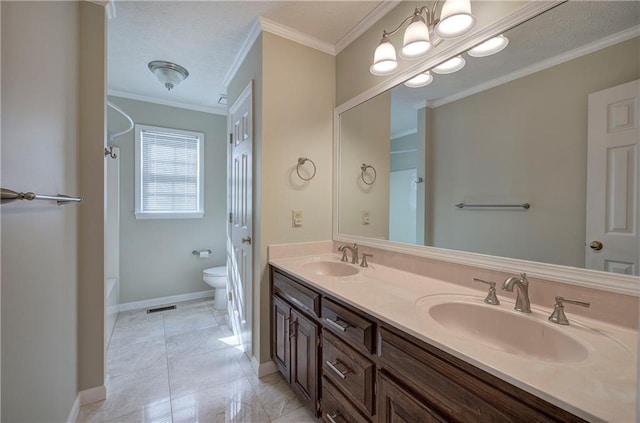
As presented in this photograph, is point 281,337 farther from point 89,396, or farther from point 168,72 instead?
point 168,72

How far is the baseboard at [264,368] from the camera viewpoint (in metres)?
1.93

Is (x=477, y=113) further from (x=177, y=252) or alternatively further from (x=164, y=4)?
(x=177, y=252)

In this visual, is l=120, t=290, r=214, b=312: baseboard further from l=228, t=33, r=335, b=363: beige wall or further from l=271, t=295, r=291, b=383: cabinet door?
l=271, t=295, r=291, b=383: cabinet door

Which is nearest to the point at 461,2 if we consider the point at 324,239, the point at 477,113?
the point at 477,113

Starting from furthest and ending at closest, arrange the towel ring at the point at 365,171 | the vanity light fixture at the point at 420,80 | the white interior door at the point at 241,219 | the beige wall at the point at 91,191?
1. the white interior door at the point at 241,219
2. the towel ring at the point at 365,171
3. the beige wall at the point at 91,191
4. the vanity light fixture at the point at 420,80

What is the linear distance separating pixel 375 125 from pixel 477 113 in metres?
0.74

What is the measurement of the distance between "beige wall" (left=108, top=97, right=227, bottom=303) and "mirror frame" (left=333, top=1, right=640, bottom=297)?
238 centimetres

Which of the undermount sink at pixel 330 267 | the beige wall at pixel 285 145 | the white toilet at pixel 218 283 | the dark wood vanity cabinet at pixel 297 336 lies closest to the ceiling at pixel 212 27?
the beige wall at pixel 285 145

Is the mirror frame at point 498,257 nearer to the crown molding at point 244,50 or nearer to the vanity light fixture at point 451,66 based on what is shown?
the vanity light fixture at point 451,66

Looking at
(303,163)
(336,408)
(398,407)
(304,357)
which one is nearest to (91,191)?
(303,163)

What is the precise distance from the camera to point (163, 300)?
3281 mm

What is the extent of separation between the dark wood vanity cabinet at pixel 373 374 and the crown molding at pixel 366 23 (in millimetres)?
1759

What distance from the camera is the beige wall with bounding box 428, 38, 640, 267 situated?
3.18 ft

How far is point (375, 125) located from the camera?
1928 mm
